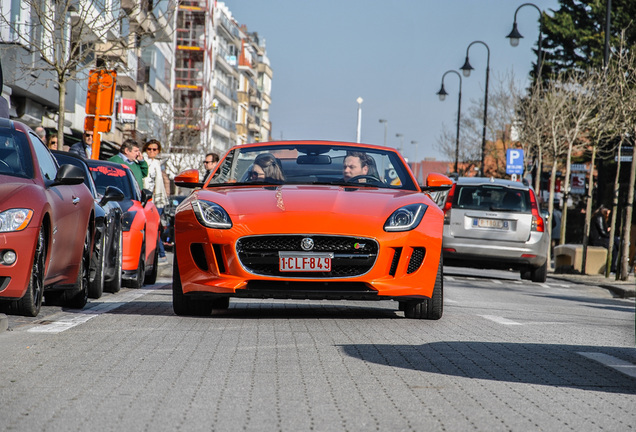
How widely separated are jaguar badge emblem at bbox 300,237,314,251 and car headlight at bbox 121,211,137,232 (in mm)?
5676

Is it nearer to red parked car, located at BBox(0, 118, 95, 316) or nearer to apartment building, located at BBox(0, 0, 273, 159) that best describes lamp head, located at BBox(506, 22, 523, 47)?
apartment building, located at BBox(0, 0, 273, 159)

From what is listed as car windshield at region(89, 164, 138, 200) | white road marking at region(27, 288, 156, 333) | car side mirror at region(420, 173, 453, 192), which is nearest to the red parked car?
white road marking at region(27, 288, 156, 333)

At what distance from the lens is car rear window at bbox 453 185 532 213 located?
846 inches

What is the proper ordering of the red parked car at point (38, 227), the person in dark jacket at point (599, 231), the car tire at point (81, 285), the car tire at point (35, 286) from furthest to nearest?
the person in dark jacket at point (599, 231)
the car tire at point (81, 285)
the car tire at point (35, 286)
the red parked car at point (38, 227)

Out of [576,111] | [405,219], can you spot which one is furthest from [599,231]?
[405,219]

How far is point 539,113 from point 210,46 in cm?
6859

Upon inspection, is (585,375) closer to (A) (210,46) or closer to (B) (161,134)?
(B) (161,134)

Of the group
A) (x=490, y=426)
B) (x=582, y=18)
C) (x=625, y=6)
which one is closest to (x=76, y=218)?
(x=490, y=426)

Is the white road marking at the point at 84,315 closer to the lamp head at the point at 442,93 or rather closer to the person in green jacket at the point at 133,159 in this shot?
the person in green jacket at the point at 133,159

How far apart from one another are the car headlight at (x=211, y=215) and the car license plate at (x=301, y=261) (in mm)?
489

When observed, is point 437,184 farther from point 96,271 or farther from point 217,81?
point 217,81

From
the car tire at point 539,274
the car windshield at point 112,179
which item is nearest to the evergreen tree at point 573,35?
the car tire at point 539,274

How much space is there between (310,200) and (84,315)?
6.65 ft

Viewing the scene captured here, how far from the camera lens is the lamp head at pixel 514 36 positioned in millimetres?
46188
